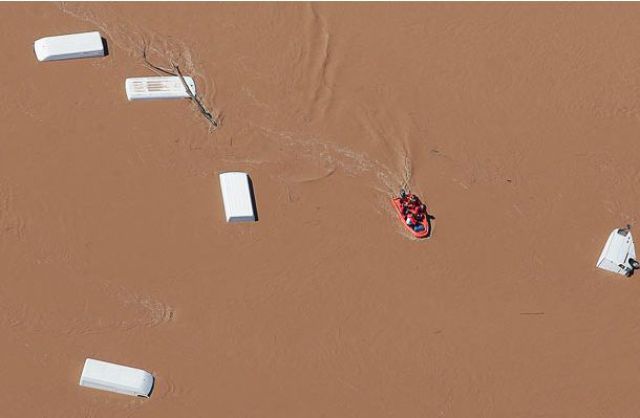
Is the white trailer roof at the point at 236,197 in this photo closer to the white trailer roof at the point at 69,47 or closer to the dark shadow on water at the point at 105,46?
the dark shadow on water at the point at 105,46

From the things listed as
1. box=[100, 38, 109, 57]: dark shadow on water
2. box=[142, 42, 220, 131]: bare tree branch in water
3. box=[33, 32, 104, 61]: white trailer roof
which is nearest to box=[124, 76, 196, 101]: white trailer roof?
box=[142, 42, 220, 131]: bare tree branch in water

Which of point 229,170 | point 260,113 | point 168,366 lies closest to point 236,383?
point 168,366

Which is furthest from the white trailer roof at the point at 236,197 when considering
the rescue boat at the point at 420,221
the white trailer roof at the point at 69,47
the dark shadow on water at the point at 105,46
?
the white trailer roof at the point at 69,47

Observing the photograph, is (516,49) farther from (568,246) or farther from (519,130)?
(568,246)

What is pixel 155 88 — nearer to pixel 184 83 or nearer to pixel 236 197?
pixel 184 83

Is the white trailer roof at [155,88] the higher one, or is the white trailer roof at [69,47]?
the white trailer roof at [69,47]

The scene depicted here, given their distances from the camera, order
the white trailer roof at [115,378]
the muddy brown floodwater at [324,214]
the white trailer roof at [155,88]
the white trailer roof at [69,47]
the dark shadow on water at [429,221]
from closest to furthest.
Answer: the white trailer roof at [115,378] → the muddy brown floodwater at [324,214] → the dark shadow on water at [429,221] → the white trailer roof at [155,88] → the white trailer roof at [69,47]

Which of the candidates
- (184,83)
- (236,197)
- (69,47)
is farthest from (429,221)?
(69,47)
